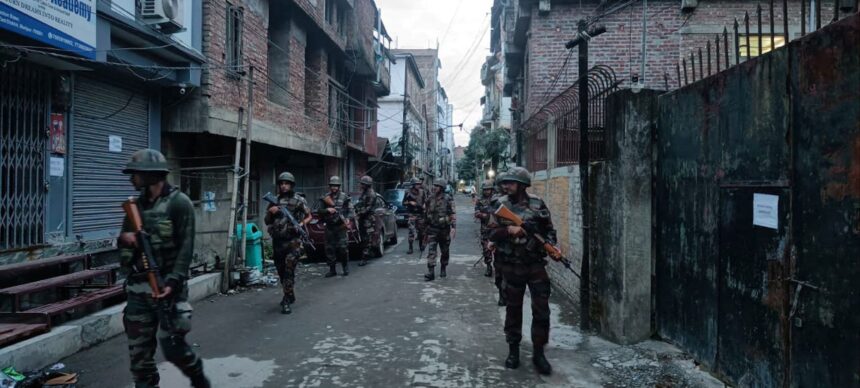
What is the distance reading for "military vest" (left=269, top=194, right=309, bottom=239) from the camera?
7219 mm

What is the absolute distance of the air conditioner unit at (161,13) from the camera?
7.89m

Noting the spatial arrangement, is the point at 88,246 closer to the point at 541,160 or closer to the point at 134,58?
the point at 134,58

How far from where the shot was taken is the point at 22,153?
6.32m

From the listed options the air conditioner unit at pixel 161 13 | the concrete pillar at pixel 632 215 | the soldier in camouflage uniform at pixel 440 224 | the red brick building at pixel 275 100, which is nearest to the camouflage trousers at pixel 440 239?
the soldier in camouflage uniform at pixel 440 224

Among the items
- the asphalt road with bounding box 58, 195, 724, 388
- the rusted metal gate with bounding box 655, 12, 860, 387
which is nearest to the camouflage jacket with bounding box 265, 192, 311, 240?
the asphalt road with bounding box 58, 195, 724, 388

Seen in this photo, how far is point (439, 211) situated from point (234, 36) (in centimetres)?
595

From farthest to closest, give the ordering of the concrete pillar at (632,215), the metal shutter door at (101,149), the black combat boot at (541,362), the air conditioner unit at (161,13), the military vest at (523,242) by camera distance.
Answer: the air conditioner unit at (161,13) → the metal shutter door at (101,149) → the concrete pillar at (632,215) → the military vest at (523,242) → the black combat boot at (541,362)

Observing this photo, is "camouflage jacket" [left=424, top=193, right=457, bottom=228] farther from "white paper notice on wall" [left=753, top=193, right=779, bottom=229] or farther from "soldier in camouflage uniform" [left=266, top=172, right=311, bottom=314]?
"white paper notice on wall" [left=753, top=193, right=779, bottom=229]

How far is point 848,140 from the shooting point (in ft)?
9.70

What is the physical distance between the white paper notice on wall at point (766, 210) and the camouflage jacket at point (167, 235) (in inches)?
162

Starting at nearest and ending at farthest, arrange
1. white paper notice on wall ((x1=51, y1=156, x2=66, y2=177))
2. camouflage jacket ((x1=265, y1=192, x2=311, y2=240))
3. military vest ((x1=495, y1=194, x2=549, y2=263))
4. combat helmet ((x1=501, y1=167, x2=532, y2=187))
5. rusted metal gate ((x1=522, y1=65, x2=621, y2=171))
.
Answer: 1. military vest ((x1=495, y1=194, x2=549, y2=263))
2. combat helmet ((x1=501, y1=167, x2=532, y2=187))
3. rusted metal gate ((x1=522, y1=65, x2=621, y2=171))
4. white paper notice on wall ((x1=51, y1=156, x2=66, y2=177))
5. camouflage jacket ((x1=265, y1=192, x2=311, y2=240))

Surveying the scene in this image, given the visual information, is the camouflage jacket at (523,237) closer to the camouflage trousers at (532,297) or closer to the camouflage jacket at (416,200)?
the camouflage trousers at (532,297)

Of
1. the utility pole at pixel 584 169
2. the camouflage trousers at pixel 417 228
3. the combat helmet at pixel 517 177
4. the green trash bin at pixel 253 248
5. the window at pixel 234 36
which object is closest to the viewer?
the combat helmet at pixel 517 177

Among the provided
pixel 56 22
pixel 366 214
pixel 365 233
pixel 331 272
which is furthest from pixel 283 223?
pixel 365 233
